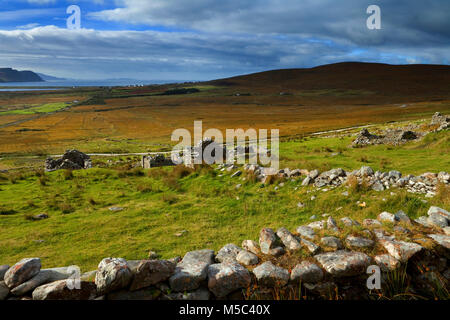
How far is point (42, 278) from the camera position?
4727 millimetres

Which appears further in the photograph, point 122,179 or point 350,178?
point 122,179

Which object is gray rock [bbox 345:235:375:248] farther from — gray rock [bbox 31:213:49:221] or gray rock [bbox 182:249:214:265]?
gray rock [bbox 31:213:49:221]

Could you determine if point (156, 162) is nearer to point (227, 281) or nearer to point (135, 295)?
point (135, 295)

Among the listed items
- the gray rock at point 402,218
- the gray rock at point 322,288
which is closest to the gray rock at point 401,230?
the gray rock at point 402,218

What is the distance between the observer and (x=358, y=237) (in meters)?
5.89

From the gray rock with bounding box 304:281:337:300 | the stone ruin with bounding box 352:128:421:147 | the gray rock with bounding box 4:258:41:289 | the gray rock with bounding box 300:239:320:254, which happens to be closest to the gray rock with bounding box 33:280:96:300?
the gray rock with bounding box 4:258:41:289

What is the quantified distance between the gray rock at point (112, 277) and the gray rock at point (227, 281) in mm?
1433

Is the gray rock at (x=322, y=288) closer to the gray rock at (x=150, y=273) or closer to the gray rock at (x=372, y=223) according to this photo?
the gray rock at (x=150, y=273)

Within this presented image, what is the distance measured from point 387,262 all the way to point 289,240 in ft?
6.21

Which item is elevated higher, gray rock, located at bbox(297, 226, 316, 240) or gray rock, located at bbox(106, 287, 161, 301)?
gray rock, located at bbox(297, 226, 316, 240)

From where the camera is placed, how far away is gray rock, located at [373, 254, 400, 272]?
490cm
